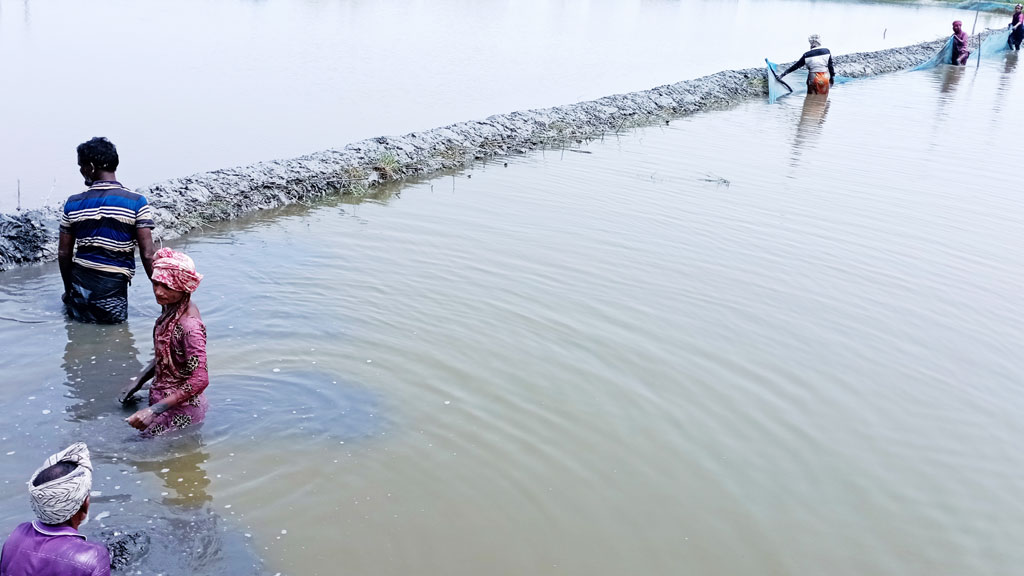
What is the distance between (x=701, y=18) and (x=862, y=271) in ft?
114

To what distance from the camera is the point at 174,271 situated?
3955mm

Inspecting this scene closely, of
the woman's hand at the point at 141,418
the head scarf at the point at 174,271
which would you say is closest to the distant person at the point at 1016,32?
the head scarf at the point at 174,271

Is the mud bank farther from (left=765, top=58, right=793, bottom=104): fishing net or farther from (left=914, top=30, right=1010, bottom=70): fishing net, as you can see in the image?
(left=914, top=30, right=1010, bottom=70): fishing net

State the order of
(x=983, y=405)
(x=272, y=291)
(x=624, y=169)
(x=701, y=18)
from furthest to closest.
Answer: (x=701, y=18), (x=624, y=169), (x=272, y=291), (x=983, y=405)

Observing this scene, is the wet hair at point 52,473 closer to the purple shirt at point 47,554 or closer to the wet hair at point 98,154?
the purple shirt at point 47,554

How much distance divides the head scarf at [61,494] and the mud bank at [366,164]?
4.76 metres

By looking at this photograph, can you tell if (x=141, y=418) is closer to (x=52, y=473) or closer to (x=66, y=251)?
(x=52, y=473)

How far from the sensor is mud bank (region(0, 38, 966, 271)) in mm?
6934

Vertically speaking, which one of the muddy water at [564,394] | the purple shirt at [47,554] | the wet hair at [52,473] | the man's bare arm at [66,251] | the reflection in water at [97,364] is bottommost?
the muddy water at [564,394]

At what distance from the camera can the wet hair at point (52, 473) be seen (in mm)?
2406

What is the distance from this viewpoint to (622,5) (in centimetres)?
4466

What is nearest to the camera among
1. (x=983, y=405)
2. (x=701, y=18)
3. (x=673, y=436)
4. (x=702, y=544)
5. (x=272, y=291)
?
(x=702, y=544)

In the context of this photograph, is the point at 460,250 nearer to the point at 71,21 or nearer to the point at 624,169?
the point at 624,169

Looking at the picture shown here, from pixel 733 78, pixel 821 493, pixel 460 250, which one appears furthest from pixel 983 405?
pixel 733 78
